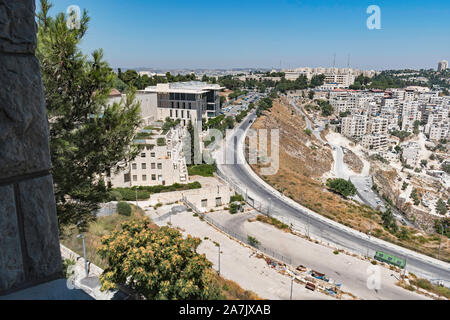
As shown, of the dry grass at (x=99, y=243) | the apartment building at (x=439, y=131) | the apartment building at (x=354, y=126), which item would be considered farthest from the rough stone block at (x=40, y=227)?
the apartment building at (x=439, y=131)

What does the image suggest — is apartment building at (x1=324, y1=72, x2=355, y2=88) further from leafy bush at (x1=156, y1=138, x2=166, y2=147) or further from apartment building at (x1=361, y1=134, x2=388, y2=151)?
leafy bush at (x1=156, y1=138, x2=166, y2=147)

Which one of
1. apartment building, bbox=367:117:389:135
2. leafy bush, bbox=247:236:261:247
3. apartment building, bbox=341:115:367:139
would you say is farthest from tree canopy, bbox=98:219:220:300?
apartment building, bbox=367:117:389:135

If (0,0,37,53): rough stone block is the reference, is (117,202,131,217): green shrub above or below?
below

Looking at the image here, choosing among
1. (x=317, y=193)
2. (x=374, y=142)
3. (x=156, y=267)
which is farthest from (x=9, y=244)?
(x=374, y=142)

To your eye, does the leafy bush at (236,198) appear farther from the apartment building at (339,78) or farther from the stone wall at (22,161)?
the apartment building at (339,78)

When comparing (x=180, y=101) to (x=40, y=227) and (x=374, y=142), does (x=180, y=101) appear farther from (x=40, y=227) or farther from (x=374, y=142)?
(x=374, y=142)

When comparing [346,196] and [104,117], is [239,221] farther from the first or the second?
[104,117]
